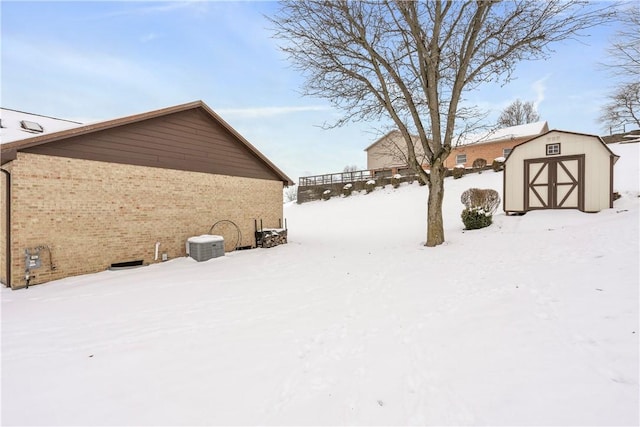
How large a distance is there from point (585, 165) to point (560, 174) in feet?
2.71

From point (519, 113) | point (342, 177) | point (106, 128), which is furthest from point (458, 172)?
point (519, 113)

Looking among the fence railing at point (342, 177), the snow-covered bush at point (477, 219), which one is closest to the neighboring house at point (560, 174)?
the snow-covered bush at point (477, 219)

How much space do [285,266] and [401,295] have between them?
3899mm

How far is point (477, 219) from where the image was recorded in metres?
11.6

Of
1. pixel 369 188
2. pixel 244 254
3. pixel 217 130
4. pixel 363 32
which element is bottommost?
pixel 244 254

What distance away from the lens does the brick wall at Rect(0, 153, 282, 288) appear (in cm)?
634

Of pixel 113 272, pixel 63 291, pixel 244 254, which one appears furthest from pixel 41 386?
pixel 244 254

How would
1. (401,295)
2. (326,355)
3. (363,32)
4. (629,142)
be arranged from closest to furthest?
1. (326,355)
2. (401,295)
3. (363,32)
4. (629,142)

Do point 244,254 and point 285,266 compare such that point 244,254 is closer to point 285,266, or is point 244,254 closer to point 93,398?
point 285,266

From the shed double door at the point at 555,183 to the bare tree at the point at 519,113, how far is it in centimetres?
3359

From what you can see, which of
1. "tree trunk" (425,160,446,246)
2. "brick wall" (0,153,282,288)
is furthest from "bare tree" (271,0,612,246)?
"brick wall" (0,153,282,288)

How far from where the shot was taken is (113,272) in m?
7.38

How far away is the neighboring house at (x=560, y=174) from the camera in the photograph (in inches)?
442

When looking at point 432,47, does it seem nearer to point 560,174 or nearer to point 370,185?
point 560,174
